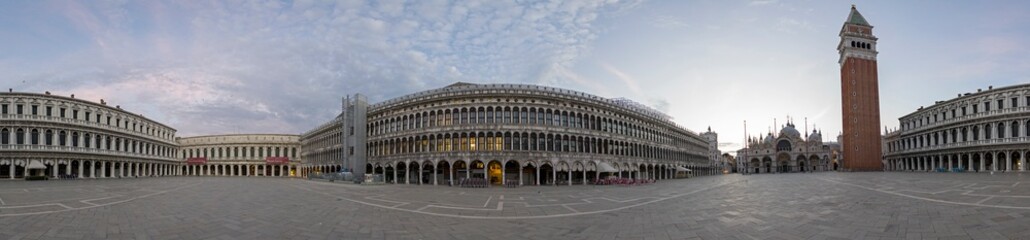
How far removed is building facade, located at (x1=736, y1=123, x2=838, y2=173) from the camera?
13475 cm

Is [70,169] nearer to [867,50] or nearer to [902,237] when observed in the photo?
[902,237]

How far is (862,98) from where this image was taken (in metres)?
86.8

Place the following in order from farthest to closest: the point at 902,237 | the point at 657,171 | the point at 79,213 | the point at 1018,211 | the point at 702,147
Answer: the point at 702,147, the point at 657,171, the point at 79,213, the point at 1018,211, the point at 902,237

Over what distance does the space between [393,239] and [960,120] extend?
88.4m

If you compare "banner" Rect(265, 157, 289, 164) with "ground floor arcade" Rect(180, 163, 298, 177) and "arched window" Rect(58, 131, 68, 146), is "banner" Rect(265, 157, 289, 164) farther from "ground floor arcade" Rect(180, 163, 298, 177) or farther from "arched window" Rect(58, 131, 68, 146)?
"arched window" Rect(58, 131, 68, 146)

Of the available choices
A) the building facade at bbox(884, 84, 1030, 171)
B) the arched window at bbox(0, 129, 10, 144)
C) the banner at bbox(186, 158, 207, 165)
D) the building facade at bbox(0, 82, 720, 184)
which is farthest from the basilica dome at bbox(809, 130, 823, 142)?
the arched window at bbox(0, 129, 10, 144)

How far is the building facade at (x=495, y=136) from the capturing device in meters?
48.1

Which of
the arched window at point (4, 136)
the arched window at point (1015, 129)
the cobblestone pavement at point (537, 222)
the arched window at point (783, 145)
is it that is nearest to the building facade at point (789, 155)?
the arched window at point (783, 145)

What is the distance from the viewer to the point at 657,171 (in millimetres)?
68625

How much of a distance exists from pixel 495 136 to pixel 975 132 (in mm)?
68580

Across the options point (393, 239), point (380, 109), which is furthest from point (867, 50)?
point (393, 239)

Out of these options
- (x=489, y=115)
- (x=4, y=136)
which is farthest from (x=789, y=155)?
(x=4, y=136)

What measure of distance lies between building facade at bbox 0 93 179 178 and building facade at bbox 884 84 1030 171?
11412cm

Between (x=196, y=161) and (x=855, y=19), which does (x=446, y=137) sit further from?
(x=855, y=19)
